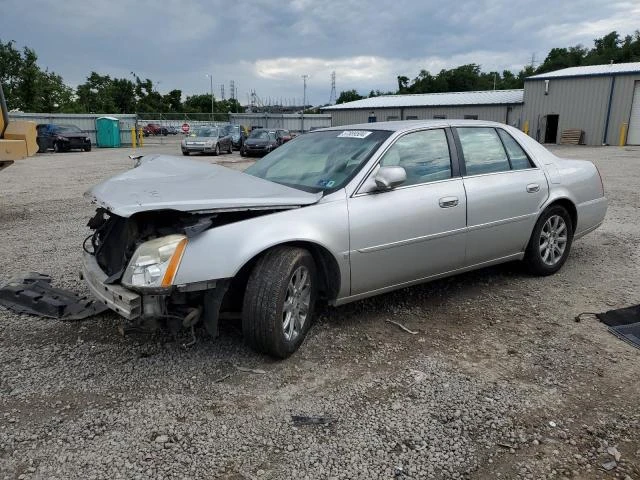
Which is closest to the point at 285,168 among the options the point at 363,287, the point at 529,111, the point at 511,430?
the point at 363,287

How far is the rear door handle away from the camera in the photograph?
406cm

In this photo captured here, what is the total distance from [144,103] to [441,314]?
266ft

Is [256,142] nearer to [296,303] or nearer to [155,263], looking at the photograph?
[296,303]

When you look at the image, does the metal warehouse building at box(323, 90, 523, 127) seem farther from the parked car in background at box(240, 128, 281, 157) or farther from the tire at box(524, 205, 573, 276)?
the tire at box(524, 205, 573, 276)

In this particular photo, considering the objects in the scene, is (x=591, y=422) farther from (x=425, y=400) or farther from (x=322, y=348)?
(x=322, y=348)

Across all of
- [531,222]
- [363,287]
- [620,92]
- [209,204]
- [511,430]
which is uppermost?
[620,92]

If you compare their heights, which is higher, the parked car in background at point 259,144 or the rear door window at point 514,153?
the rear door window at point 514,153

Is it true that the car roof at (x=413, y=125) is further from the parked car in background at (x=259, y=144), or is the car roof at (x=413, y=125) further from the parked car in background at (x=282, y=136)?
the parked car in background at (x=282, y=136)

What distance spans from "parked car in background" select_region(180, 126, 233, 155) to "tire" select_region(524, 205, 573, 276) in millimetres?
21708

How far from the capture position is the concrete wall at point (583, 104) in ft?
93.9

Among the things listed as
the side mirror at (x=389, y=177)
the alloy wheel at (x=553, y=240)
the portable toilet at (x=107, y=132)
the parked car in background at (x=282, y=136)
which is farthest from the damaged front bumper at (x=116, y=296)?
the portable toilet at (x=107, y=132)

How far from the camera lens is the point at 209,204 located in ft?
10.00

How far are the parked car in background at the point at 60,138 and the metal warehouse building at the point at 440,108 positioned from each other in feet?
66.3

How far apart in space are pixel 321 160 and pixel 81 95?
→ 69115mm
